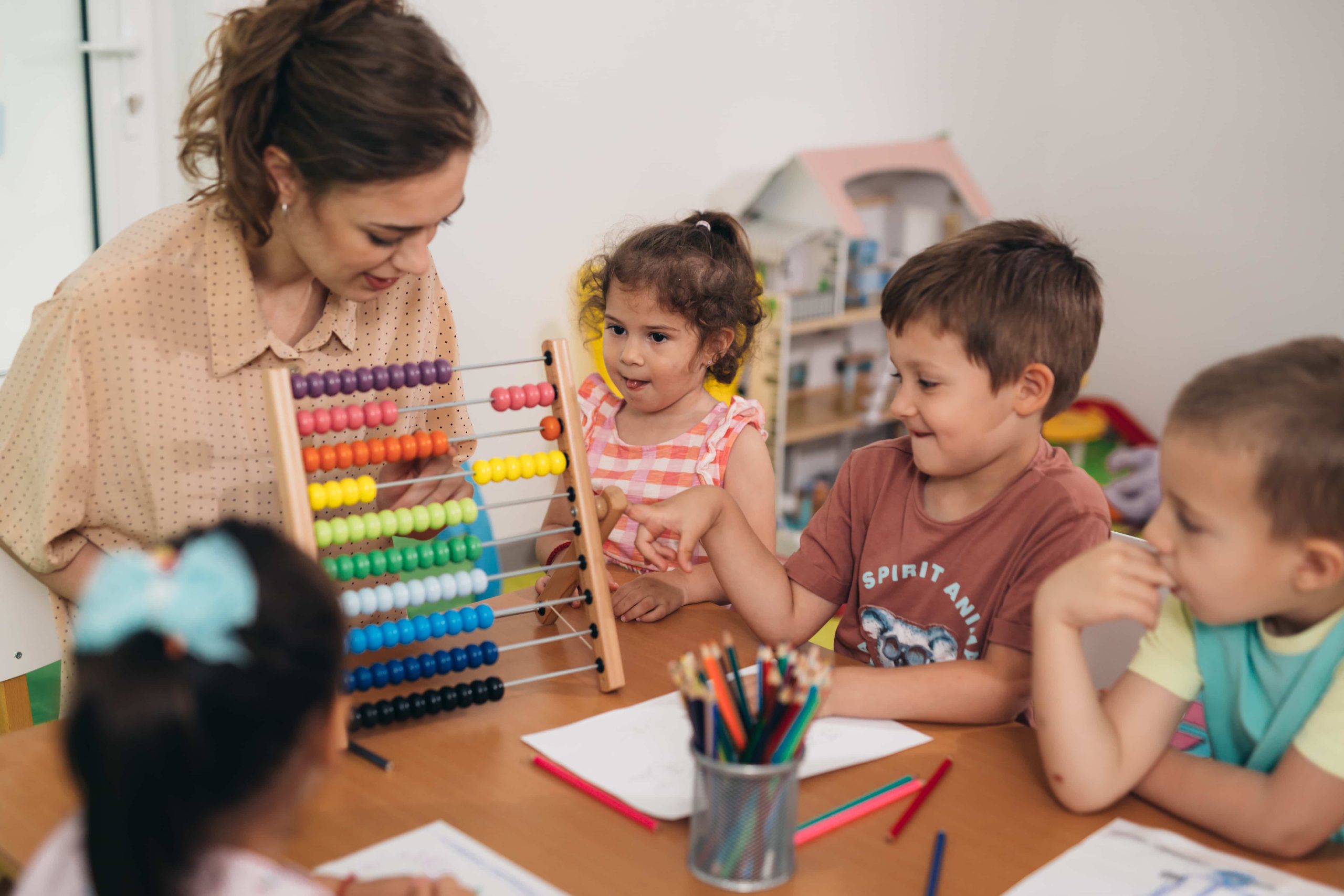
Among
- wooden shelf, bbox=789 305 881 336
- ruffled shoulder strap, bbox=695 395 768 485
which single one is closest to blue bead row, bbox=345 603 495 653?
ruffled shoulder strap, bbox=695 395 768 485

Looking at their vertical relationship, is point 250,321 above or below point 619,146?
below

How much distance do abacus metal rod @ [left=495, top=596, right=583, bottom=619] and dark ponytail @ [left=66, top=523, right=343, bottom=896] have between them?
698mm

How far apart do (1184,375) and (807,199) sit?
195 cm

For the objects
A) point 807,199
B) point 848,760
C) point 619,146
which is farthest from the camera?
point 807,199

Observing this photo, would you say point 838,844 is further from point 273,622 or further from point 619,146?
point 619,146

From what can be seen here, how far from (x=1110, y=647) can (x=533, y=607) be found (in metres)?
0.81

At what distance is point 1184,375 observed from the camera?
4805 millimetres

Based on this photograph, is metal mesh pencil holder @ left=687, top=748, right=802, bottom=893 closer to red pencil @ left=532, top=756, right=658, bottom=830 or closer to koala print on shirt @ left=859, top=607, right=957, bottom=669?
red pencil @ left=532, top=756, right=658, bottom=830

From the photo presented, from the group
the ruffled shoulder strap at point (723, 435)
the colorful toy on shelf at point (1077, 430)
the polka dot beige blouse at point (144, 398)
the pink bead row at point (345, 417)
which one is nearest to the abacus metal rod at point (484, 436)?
the pink bead row at point (345, 417)

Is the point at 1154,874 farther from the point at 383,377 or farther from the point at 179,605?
the point at 383,377

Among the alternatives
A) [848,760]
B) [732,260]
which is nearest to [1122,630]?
[848,760]

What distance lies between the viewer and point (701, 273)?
81.7 inches

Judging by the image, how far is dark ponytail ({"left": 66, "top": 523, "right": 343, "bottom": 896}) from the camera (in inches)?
27.1

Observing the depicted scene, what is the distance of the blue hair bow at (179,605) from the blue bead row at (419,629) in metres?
0.61
